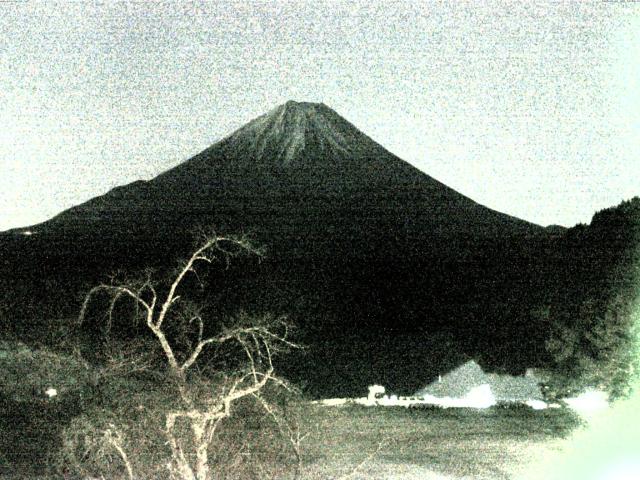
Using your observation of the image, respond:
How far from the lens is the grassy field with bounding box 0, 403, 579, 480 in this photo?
1048 centimetres

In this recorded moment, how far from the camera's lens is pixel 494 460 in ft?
39.6

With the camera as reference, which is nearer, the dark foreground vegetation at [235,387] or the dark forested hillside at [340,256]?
the dark foreground vegetation at [235,387]

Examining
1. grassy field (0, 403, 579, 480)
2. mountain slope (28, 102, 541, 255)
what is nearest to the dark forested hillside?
mountain slope (28, 102, 541, 255)

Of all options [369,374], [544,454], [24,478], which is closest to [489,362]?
[369,374]

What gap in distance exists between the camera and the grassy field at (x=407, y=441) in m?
10.5

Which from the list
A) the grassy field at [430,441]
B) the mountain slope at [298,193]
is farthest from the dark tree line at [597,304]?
the mountain slope at [298,193]

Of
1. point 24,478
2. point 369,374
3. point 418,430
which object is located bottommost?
point 369,374

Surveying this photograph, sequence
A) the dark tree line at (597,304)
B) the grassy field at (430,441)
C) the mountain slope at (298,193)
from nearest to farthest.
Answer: the grassy field at (430,441)
the dark tree line at (597,304)
the mountain slope at (298,193)

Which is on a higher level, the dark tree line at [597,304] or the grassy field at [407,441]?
the dark tree line at [597,304]

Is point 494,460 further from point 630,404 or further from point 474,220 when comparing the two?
point 474,220

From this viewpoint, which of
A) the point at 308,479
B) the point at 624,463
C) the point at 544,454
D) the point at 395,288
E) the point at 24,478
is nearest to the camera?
the point at 24,478

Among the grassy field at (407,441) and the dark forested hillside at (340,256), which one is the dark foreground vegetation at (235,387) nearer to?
the grassy field at (407,441)

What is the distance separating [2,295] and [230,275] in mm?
22368

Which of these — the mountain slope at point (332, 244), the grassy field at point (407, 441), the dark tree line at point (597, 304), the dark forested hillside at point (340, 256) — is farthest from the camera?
the mountain slope at point (332, 244)
